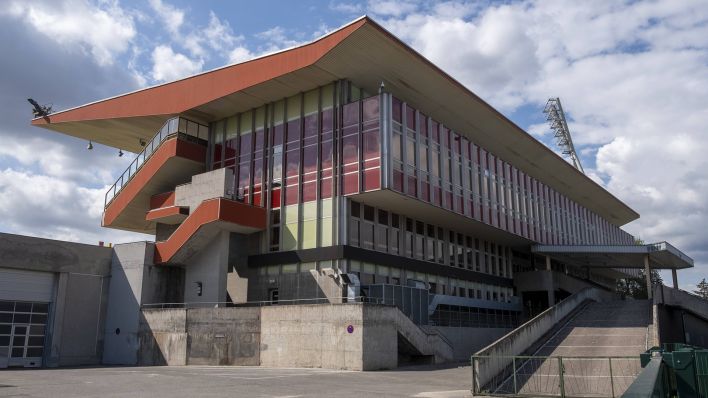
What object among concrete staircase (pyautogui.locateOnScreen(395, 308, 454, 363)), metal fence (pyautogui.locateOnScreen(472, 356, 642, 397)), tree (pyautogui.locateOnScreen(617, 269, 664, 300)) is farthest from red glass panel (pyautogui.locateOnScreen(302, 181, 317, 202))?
tree (pyautogui.locateOnScreen(617, 269, 664, 300))

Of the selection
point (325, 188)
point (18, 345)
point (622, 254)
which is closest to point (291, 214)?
point (325, 188)

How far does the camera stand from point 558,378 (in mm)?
18578

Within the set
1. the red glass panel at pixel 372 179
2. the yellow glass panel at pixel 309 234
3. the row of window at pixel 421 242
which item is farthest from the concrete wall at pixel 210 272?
the red glass panel at pixel 372 179

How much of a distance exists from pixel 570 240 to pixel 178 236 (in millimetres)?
40903

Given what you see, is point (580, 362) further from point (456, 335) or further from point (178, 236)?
point (178, 236)

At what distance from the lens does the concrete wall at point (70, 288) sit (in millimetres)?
32125

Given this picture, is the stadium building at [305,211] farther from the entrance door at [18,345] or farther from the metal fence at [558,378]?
the metal fence at [558,378]

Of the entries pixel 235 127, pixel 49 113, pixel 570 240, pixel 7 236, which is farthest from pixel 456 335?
pixel 49 113

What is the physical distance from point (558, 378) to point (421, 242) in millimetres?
20642

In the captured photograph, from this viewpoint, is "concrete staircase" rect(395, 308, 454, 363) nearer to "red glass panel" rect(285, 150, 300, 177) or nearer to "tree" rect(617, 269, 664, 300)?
"red glass panel" rect(285, 150, 300, 177)

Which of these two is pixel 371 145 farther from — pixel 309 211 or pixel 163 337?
pixel 163 337

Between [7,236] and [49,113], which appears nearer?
[7,236]

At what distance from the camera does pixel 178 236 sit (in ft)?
110

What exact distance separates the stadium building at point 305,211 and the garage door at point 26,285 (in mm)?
123
